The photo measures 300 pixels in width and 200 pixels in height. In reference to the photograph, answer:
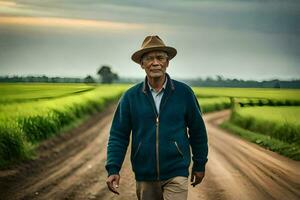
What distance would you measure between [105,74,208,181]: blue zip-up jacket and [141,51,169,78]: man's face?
0.41 ft

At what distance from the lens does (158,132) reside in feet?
17.2

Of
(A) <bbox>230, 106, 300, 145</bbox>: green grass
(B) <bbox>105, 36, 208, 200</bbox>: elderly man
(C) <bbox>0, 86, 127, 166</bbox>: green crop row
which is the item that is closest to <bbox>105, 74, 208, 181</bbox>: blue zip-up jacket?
(B) <bbox>105, 36, 208, 200</bbox>: elderly man

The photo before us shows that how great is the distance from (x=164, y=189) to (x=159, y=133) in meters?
0.50

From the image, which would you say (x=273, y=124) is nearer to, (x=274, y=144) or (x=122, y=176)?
(x=274, y=144)

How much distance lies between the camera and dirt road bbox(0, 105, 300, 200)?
960 cm

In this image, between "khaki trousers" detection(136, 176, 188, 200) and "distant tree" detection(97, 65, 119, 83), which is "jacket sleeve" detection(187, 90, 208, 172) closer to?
"khaki trousers" detection(136, 176, 188, 200)

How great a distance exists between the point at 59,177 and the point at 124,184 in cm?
132

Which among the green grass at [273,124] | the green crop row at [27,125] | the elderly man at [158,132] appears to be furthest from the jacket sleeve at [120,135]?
the green grass at [273,124]

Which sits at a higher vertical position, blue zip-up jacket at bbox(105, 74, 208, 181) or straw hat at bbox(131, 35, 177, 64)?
straw hat at bbox(131, 35, 177, 64)

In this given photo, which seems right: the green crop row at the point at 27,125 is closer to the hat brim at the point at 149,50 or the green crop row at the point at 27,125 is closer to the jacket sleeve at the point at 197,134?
the hat brim at the point at 149,50

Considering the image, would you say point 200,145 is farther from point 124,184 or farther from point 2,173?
point 2,173

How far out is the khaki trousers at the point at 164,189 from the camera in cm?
525

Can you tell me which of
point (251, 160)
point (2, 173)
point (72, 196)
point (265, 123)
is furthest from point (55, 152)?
point (265, 123)

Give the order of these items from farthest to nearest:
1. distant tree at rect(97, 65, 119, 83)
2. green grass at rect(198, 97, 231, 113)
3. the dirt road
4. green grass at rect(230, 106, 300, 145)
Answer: distant tree at rect(97, 65, 119, 83) → green grass at rect(198, 97, 231, 113) → green grass at rect(230, 106, 300, 145) → the dirt road
